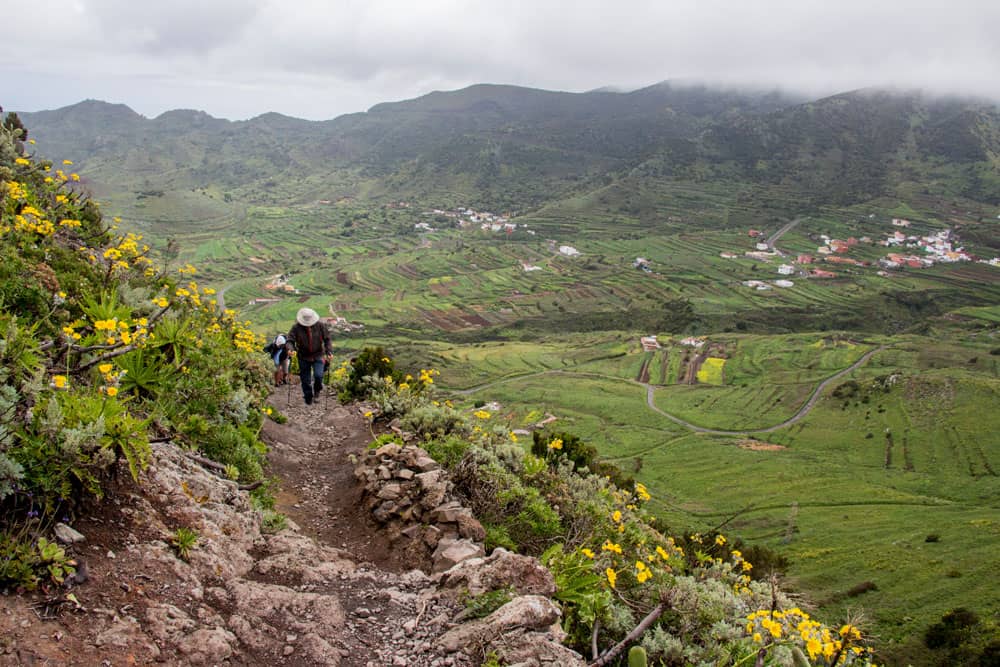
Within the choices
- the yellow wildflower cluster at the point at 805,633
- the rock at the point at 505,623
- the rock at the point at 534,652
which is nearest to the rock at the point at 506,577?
the rock at the point at 505,623

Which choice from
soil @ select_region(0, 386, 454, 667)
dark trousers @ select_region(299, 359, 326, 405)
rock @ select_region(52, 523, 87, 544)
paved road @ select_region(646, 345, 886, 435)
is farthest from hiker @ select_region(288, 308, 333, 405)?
paved road @ select_region(646, 345, 886, 435)

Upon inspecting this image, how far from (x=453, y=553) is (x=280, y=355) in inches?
313

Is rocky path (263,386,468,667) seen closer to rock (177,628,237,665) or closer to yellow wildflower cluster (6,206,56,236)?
rock (177,628,237,665)

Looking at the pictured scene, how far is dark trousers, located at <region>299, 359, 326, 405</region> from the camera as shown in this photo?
1266 centimetres

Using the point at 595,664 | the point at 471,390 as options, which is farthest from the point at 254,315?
the point at 595,664

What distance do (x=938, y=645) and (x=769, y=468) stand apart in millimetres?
43096

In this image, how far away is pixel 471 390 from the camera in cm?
9912

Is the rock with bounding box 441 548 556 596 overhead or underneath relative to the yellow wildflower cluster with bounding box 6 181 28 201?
underneath

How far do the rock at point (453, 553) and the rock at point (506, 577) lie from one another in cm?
51

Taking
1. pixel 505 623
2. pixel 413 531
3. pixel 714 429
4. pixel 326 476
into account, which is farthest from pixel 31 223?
pixel 714 429

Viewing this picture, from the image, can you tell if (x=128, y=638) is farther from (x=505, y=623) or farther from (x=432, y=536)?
(x=432, y=536)

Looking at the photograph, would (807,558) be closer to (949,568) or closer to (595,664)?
(949,568)

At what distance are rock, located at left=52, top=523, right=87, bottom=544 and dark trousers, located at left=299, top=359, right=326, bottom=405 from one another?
866 cm

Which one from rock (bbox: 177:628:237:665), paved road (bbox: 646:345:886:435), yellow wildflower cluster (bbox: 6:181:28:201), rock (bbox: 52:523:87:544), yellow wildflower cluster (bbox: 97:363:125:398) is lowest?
paved road (bbox: 646:345:886:435)
